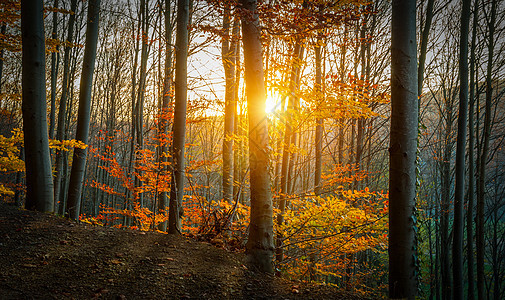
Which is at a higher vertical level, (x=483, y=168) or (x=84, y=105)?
(x=84, y=105)

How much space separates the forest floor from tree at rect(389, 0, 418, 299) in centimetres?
52

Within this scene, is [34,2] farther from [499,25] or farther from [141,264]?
[499,25]

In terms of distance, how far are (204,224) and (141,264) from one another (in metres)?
1.54

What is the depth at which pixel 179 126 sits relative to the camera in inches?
176

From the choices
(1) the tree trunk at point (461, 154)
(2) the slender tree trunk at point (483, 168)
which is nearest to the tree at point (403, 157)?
(1) the tree trunk at point (461, 154)

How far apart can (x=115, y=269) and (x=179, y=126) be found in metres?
2.47

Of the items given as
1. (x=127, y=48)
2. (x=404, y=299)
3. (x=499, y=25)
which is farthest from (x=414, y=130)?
(x=127, y=48)

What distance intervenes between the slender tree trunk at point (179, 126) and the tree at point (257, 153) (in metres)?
1.60

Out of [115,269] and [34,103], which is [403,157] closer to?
[115,269]

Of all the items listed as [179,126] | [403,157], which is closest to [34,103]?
[179,126]

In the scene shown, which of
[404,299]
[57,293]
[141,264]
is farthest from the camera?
[141,264]

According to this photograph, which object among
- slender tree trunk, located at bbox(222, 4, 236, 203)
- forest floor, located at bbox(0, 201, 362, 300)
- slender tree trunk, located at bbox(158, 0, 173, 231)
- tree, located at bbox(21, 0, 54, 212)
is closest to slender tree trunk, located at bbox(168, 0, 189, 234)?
forest floor, located at bbox(0, 201, 362, 300)

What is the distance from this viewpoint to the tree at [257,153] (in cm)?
311

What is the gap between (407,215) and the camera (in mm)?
2500
